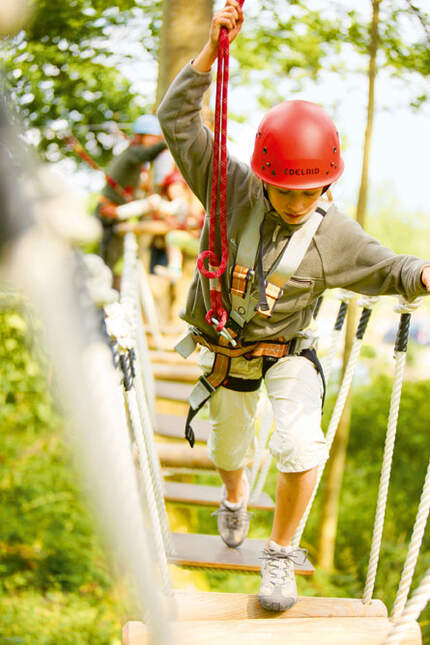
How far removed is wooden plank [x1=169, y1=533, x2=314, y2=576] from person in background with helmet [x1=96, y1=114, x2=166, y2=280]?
7.80ft

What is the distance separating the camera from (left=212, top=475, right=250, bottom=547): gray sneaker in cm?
183

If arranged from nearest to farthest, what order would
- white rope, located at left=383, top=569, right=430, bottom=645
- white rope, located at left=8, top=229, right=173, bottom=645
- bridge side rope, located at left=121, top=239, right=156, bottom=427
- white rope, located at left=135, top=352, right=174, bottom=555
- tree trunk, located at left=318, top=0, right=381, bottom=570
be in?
1. white rope, located at left=8, top=229, right=173, bottom=645
2. white rope, located at left=383, top=569, right=430, bottom=645
3. white rope, located at left=135, top=352, right=174, bottom=555
4. bridge side rope, located at left=121, top=239, right=156, bottom=427
5. tree trunk, located at left=318, top=0, right=381, bottom=570

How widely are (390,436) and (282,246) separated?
1.83 feet

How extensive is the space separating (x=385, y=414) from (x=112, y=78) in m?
4.28

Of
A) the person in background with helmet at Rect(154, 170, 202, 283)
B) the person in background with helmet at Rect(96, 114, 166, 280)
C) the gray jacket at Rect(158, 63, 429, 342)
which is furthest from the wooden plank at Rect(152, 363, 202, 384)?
the gray jacket at Rect(158, 63, 429, 342)

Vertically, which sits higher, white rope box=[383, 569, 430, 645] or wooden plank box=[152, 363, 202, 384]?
white rope box=[383, 569, 430, 645]

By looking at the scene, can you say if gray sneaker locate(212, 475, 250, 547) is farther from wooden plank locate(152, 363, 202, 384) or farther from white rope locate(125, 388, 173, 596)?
wooden plank locate(152, 363, 202, 384)

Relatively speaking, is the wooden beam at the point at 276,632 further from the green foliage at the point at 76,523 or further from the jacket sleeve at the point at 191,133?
the green foliage at the point at 76,523

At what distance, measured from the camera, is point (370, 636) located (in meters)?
1.33

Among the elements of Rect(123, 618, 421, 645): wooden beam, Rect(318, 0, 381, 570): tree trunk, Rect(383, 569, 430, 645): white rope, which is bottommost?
Rect(318, 0, 381, 570): tree trunk

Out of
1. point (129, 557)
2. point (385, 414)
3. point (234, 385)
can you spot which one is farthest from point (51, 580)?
point (129, 557)

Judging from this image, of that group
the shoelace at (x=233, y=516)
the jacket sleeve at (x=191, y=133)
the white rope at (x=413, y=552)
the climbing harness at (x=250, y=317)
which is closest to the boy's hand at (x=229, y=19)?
the jacket sleeve at (x=191, y=133)

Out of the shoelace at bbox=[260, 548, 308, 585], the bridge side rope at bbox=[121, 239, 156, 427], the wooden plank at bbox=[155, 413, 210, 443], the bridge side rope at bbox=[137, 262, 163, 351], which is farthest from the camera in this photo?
the bridge side rope at bbox=[137, 262, 163, 351]

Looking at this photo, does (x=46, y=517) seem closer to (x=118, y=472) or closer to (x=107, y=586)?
(x=107, y=586)
